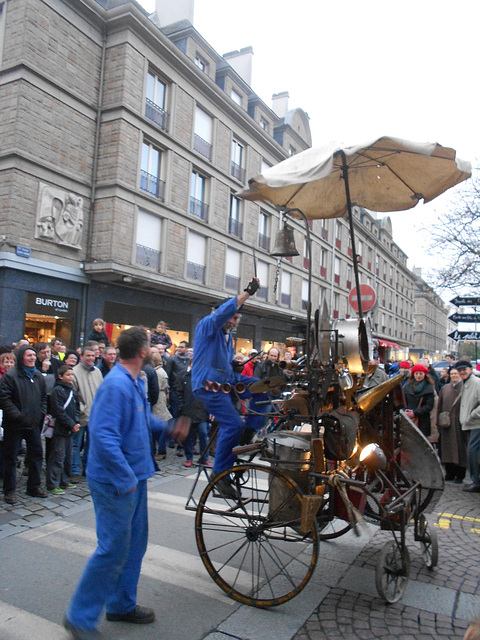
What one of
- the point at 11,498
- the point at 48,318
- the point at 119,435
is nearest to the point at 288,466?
the point at 119,435

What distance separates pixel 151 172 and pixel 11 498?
1626cm

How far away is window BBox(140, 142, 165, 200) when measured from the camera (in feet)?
63.0

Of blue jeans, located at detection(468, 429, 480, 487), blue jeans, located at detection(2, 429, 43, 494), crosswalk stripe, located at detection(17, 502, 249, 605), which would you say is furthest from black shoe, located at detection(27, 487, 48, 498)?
blue jeans, located at detection(468, 429, 480, 487)

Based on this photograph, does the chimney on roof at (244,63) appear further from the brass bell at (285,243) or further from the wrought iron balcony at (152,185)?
the brass bell at (285,243)

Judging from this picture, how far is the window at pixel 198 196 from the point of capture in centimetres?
2173

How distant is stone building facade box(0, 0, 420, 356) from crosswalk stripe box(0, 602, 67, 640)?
9.67 m

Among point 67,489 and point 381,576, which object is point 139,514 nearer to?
point 381,576

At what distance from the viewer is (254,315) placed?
27297 mm

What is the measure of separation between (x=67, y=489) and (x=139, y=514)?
3.43m

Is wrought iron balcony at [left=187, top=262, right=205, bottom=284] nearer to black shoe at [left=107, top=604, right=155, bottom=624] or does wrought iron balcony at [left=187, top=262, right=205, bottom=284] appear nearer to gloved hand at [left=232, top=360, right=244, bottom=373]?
gloved hand at [left=232, top=360, right=244, bottom=373]

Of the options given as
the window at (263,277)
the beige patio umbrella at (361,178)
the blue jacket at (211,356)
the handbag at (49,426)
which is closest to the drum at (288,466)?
the blue jacket at (211,356)

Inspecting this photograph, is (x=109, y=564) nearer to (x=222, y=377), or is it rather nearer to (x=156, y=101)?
(x=222, y=377)

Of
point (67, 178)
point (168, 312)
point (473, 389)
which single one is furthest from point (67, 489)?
point (168, 312)

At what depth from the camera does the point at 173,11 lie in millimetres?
23641
